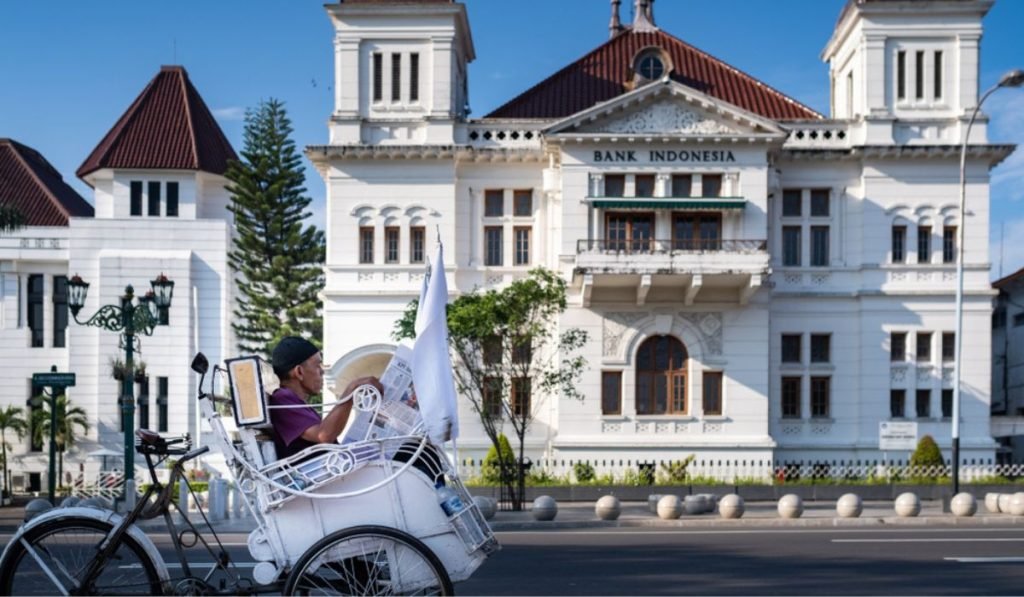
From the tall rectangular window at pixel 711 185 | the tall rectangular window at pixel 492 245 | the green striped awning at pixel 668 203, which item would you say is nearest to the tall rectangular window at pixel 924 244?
the green striped awning at pixel 668 203

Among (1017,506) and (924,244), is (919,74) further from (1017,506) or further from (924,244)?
(1017,506)

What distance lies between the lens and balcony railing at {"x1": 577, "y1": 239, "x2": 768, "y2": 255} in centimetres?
3709

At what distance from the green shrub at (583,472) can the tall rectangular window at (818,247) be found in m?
10.1

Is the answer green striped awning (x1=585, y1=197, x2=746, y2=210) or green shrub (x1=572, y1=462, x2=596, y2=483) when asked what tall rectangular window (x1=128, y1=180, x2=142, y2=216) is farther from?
green shrub (x1=572, y1=462, x2=596, y2=483)

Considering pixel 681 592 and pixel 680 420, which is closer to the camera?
pixel 681 592

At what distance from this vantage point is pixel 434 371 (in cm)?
712

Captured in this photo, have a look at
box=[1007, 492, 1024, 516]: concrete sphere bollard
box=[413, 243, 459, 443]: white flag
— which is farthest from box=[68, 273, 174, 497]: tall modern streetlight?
box=[413, 243, 459, 443]: white flag

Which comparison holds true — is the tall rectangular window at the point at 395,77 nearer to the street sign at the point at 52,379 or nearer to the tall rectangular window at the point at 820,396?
the tall rectangular window at the point at 820,396

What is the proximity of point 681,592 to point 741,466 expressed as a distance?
2691cm

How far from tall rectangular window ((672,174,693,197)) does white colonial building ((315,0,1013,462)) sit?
0.09 m

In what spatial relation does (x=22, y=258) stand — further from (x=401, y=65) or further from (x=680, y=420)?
(x=680, y=420)

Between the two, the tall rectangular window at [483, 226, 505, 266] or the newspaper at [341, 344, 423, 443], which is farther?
the tall rectangular window at [483, 226, 505, 266]

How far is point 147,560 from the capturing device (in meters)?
7.30

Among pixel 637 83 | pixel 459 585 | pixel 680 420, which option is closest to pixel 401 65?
pixel 637 83
